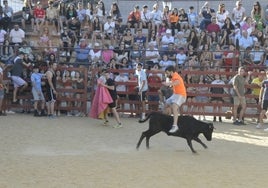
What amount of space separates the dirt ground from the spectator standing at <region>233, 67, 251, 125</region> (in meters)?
0.94

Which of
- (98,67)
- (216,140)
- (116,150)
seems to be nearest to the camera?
(116,150)

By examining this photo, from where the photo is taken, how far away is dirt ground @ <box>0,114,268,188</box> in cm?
812

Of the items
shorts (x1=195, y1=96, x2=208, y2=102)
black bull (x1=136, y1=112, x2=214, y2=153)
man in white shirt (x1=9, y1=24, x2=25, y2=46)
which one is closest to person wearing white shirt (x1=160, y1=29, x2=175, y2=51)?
shorts (x1=195, y1=96, x2=208, y2=102)

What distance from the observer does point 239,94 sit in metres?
15.2

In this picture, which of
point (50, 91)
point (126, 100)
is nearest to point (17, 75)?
point (50, 91)

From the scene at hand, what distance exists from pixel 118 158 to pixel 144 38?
999 cm

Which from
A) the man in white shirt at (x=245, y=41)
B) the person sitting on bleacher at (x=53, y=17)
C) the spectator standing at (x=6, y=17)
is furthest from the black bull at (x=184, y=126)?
the spectator standing at (x=6, y=17)

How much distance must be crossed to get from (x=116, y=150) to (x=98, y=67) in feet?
22.7

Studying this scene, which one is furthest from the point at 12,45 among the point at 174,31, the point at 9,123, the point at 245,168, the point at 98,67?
the point at 245,168

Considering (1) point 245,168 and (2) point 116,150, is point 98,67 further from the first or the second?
(1) point 245,168

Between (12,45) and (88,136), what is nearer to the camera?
(88,136)

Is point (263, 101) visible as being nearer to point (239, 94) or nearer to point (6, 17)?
point (239, 94)

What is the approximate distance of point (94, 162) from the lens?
31.3ft

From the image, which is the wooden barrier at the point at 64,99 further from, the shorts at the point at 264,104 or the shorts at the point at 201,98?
the shorts at the point at 264,104
